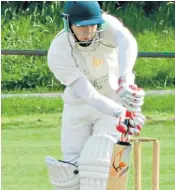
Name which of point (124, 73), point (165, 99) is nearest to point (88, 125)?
point (124, 73)

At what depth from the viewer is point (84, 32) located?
231 inches

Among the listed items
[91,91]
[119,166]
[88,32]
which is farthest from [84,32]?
[119,166]

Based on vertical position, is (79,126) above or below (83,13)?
below

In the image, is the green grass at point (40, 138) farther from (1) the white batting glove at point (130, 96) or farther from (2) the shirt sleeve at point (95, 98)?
(1) the white batting glove at point (130, 96)

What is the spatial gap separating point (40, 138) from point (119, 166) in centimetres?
386

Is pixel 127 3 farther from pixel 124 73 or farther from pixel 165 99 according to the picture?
pixel 124 73

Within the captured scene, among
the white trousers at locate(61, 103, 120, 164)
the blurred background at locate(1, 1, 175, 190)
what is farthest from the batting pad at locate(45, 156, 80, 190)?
the blurred background at locate(1, 1, 175, 190)

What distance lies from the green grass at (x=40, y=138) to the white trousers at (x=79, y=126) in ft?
4.46

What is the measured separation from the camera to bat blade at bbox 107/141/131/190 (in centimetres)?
570

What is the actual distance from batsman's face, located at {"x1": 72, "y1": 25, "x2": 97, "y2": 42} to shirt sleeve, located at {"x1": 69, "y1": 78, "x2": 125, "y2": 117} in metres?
0.27

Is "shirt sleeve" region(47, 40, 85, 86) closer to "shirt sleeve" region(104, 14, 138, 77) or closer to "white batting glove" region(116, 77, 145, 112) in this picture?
"shirt sleeve" region(104, 14, 138, 77)

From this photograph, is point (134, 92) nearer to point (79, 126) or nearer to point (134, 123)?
point (134, 123)

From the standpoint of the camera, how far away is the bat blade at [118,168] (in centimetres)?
570

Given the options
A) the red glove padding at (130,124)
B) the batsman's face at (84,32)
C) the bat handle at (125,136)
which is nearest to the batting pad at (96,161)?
the bat handle at (125,136)
